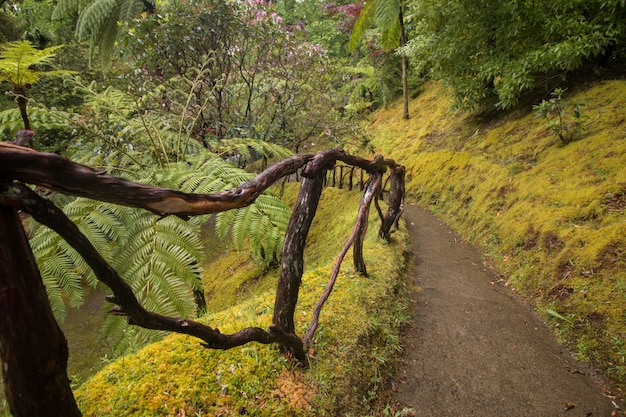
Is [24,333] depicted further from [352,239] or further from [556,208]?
[556,208]

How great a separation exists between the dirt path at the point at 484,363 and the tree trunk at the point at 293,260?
3.83 ft

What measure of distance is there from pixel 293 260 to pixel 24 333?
1174mm

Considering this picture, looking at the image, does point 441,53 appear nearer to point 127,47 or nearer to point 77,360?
point 127,47

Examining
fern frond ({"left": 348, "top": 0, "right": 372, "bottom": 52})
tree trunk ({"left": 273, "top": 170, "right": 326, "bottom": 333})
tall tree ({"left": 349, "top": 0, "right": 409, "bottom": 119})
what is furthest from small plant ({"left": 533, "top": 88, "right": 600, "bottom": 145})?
tree trunk ({"left": 273, "top": 170, "right": 326, "bottom": 333})

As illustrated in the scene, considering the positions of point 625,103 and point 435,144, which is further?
point 435,144

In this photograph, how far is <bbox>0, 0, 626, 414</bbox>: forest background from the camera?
5.81 ft

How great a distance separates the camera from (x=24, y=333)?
0.66 m

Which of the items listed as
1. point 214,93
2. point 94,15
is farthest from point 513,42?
point 94,15

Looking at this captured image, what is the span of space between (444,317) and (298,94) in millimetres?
5180

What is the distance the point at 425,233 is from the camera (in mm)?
5844

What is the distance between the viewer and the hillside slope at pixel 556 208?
116 inches

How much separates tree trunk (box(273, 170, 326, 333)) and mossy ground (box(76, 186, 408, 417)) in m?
0.33

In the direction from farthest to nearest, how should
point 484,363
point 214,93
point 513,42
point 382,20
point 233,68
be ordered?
point 513,42 < point 233,68 < point 214,93 < point 484,363 < point 382,20

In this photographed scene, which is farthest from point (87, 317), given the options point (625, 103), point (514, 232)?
point (625, 103)
